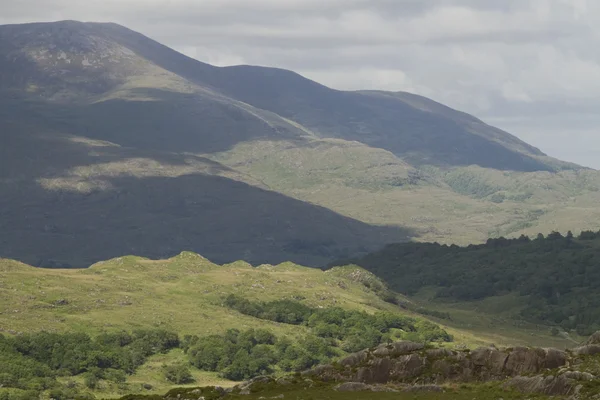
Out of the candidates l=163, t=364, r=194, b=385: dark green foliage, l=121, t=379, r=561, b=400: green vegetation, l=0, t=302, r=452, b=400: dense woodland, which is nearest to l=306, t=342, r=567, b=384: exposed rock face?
l=121, t=379, r=561, b=400: green vegetation

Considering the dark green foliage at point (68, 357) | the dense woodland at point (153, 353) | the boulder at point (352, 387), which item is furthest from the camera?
the dense woodland at point (153, 353)

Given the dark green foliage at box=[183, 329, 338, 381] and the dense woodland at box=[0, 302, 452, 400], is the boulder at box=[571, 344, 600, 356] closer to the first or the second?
the dense woodland at box=[0, 302, 452, 400]

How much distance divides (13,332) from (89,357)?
1412cm

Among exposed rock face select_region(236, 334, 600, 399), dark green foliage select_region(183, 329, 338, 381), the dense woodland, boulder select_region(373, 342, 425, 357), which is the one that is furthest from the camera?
dark green foliage select_region(183, 329, 338, 381)

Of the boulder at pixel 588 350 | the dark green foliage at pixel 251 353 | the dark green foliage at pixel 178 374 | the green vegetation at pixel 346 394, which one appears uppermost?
the boulder at pixel 588 350

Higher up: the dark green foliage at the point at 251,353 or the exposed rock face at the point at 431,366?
the exposed rock face at the point at 431,366

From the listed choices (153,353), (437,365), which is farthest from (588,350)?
(153,353)

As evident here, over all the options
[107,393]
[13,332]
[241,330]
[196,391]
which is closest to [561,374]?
[196,391]

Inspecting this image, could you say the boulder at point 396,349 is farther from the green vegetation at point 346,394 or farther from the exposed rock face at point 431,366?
the green vegetation at point 346,394

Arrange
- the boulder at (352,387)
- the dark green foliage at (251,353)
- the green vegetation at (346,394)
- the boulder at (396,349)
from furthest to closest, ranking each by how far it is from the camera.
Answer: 1. the dark green foliage at (251,353)
2. the boulder at (396,349)
3. the boulder at (352,387)
4. the green vegetation at (346,394)

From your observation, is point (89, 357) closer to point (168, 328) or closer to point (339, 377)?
point (168, 328)

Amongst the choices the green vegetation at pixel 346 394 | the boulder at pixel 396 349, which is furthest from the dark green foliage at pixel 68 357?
the boulder at pixel 396 349

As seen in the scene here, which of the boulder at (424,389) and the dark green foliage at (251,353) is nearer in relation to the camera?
the boulder at (424,389)

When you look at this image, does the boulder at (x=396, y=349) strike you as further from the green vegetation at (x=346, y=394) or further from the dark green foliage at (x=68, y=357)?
the dark green foliage at (x=68, y=357)
